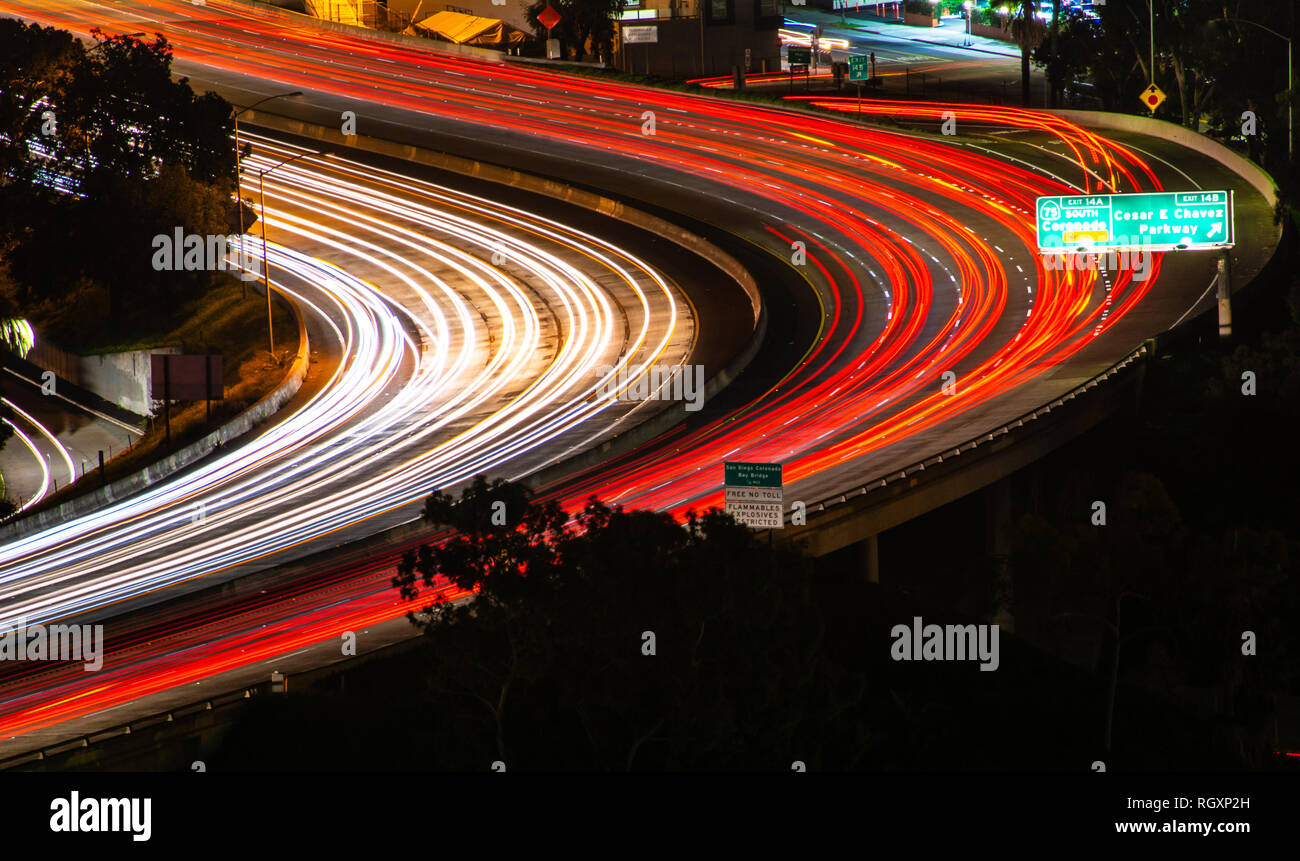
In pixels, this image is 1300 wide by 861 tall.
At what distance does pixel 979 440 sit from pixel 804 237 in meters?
30.0

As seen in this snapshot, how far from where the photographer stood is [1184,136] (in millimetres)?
84812

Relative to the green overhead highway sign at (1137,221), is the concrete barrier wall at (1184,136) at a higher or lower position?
higher

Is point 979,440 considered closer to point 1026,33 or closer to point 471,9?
point 1026,33

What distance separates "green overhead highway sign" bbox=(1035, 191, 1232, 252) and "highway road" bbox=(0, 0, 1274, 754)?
3.78 meters

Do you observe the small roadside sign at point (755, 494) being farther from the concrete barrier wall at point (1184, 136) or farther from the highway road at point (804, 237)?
the concrete barrier wall at point (1184, 136)

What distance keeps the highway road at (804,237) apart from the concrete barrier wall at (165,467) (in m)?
4.23

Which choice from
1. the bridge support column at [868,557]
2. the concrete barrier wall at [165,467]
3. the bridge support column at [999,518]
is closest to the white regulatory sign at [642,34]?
the concrete barrier wall at [165,467]

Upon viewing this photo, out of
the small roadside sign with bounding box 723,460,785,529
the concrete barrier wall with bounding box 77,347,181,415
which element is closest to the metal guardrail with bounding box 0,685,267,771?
the small roadside sign with bounding box 723,460,785,529

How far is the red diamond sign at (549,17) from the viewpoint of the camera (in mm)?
104750

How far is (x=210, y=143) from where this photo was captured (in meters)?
72.7

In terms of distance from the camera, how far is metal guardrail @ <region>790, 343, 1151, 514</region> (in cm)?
4341

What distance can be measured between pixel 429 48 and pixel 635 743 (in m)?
85.4

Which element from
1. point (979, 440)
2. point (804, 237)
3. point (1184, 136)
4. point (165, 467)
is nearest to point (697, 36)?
point (1184, 136)
